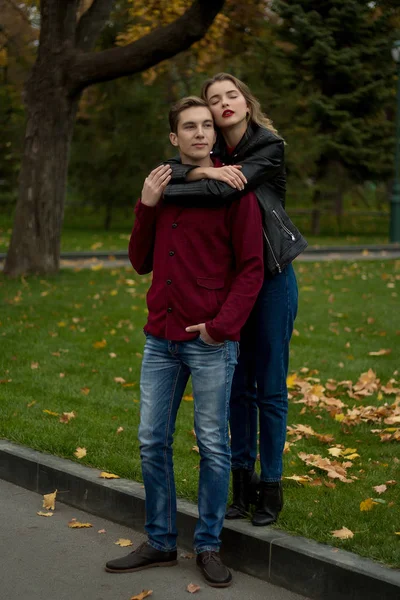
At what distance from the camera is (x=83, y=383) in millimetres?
7867

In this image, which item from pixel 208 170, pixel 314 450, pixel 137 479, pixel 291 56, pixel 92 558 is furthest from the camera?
pixel 291 56

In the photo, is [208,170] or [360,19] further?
[360,19]

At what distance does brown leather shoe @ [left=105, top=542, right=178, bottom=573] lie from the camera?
4.32m

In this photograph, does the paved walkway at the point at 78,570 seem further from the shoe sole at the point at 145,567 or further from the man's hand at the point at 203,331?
the man's hand at the point at 203,331

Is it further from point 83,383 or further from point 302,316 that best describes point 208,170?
A: point 302,316

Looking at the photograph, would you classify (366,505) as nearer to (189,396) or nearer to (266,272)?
(266,272)

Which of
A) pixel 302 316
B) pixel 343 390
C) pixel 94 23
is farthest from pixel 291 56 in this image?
pixel 343 390

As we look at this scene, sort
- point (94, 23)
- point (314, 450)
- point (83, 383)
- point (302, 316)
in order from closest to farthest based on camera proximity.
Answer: point (314, 450)
point (83, 383)
point (302, 316)
point (94, 23)

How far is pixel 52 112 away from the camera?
46.9 feet

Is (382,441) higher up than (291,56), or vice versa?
(291,56)

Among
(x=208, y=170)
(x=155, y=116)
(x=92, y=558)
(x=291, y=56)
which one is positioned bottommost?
(x=92, y=558)

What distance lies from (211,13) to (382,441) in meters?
8.51

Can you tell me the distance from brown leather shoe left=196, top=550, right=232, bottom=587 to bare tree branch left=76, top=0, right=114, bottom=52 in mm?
12019

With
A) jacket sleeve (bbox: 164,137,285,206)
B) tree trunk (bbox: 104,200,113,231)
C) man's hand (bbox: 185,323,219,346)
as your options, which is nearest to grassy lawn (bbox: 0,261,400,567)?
man's hand (bbox: 185,323,219,346)
